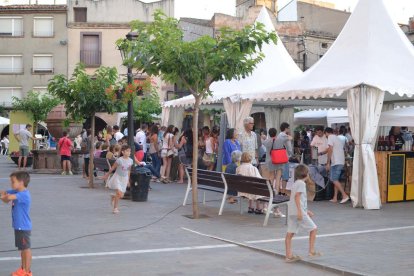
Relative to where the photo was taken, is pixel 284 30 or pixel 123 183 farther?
pixel 284 30

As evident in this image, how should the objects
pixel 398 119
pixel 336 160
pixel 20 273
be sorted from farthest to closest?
1. pixel 398 119
2. pixel 336 160
3. pixel 20 273

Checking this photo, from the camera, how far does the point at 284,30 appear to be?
48.2 meters

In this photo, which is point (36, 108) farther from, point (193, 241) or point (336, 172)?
point (193, 241)

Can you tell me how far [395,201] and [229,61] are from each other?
17.7 ft

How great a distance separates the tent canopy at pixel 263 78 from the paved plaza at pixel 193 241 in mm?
4463

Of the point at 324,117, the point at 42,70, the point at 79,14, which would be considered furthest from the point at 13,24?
the point at 324,117

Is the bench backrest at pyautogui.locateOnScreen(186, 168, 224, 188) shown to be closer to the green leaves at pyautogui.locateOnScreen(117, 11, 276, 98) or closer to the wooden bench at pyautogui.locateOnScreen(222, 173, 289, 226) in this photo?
the wooden bench at pyautogui.locateOnScreen(222, 173, 289, 226)

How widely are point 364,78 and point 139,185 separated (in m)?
5.42

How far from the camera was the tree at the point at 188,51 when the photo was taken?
1063 centimetres

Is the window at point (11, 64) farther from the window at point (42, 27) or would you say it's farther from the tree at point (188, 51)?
the tree at point (188, 51)

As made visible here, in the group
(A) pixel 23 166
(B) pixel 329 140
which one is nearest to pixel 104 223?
(B) pixel 329 140

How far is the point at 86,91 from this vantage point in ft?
53.0

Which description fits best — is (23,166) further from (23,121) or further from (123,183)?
(123,183)

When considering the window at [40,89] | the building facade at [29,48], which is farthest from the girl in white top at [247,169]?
the window at [40,89]
